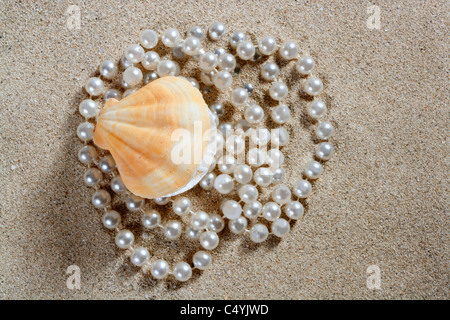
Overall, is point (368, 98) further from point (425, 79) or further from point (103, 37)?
point (103, 37)

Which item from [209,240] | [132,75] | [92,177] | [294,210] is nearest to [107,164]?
[92,177]

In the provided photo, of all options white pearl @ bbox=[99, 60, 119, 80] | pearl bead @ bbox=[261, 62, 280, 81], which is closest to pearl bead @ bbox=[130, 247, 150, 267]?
white pearl @ bbox=[99, 60, 119, 80]

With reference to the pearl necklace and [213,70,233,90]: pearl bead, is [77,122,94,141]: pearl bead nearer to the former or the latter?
the pearl necklace

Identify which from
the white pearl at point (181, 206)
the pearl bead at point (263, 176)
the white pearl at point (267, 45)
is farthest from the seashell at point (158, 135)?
the white pearl at point (267, 45)

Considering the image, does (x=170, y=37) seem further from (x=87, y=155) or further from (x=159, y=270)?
(x=159, y=270)

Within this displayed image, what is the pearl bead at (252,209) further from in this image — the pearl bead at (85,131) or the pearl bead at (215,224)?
the pearl bead at (85,131)

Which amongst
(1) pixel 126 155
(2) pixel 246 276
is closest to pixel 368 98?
(2) pixel 246 276
